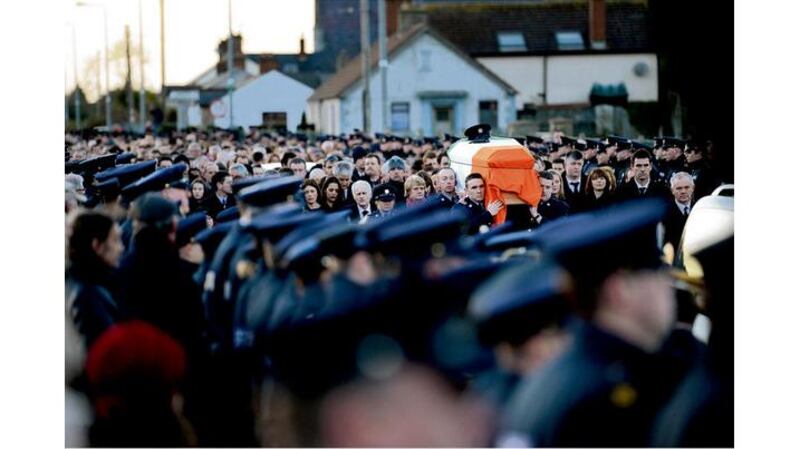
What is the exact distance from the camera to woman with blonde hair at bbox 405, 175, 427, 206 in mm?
14341

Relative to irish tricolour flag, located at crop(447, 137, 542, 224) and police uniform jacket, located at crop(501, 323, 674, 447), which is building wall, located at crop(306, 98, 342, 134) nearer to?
irish tricolour flag, located at crop(447, 137, 542, 224)

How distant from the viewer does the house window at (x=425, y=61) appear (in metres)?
63.0

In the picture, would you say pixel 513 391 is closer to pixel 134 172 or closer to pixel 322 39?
pixel 134 172

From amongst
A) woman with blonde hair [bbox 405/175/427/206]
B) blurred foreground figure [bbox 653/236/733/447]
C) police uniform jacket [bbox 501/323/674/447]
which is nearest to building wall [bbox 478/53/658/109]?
woman with blonde hair [bbox 405/175/427/206]

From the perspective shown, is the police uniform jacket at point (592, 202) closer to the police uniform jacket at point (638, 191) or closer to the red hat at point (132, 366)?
the police uniform jacket at point (638, 191)

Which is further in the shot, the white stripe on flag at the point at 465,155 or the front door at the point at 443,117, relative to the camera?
the front door at the point at 443,117

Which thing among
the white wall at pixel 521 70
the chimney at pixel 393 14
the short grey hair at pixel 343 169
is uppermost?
the chimney at pixel 393 14

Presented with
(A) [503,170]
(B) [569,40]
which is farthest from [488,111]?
(A) [503,170]

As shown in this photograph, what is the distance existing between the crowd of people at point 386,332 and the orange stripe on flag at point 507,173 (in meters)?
5.87

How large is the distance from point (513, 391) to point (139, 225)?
10.5 feet

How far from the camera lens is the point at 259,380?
23.2 ft

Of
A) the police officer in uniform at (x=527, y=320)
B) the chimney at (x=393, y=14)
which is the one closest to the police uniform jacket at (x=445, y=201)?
the police officer in uniform at (x=527, y=320)

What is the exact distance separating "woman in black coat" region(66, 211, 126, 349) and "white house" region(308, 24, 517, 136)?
54.5m
